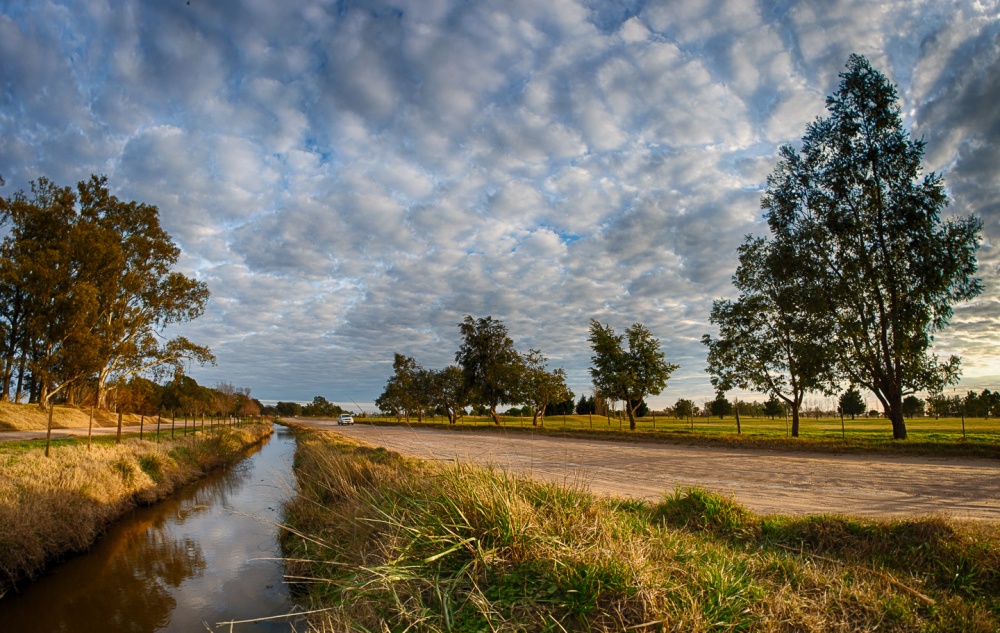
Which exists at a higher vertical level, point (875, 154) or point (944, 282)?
point (875, 154)

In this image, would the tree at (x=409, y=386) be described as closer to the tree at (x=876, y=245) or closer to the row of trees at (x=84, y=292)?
the row of trees at (x=84, y=292)

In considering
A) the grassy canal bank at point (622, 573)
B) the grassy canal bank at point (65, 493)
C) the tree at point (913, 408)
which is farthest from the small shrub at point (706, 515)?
the tree at point (913, 408)

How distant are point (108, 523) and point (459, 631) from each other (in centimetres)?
1388

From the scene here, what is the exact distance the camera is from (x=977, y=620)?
3842 mm

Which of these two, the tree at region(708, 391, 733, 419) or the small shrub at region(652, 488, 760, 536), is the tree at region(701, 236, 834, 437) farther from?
the tree at region(708, 391, 733, 419)

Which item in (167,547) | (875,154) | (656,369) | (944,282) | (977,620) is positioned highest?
(875,154)

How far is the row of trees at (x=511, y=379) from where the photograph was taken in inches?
1678

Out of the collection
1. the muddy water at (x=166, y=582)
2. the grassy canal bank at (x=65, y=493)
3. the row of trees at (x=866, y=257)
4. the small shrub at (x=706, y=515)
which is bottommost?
the muddy water at (x=166, y=582)

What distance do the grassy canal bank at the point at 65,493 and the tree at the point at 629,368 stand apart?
1190 inches

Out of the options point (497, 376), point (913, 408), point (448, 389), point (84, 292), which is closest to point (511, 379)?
point (497, 376)

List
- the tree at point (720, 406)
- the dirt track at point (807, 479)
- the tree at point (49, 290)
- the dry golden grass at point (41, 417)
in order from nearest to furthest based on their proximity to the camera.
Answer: the dirt track at point (807, 479), the dry golden grass at point (41, 417), the tree at point (49, 290), the tree at point (720, 406)

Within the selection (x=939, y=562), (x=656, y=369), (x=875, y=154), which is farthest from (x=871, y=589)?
(x=656, y=369)

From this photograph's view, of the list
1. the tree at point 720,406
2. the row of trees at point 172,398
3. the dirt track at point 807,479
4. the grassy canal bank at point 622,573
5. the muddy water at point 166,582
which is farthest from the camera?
the tree at point 720,406

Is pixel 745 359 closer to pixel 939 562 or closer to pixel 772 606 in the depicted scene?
pixel 939 562
